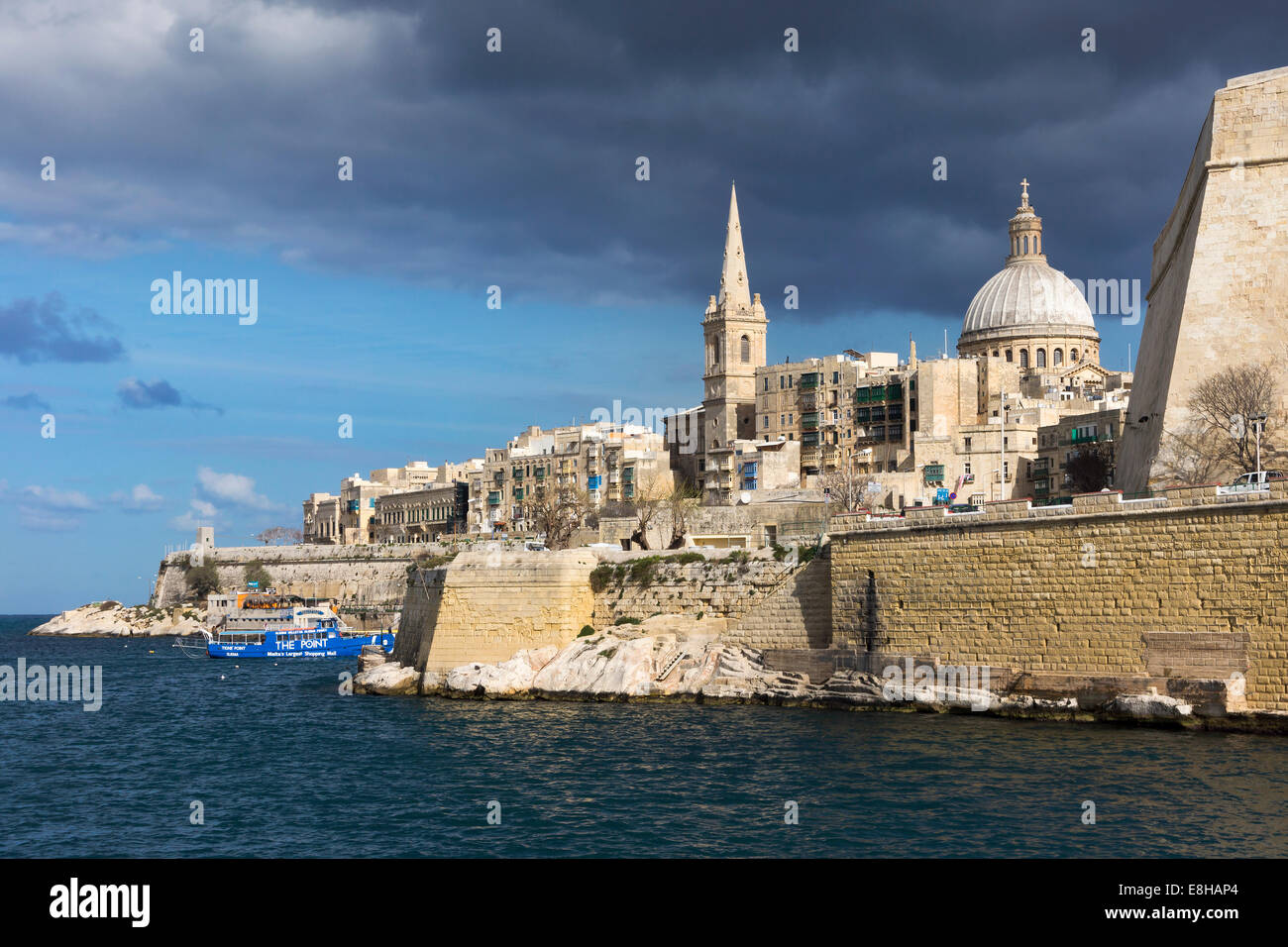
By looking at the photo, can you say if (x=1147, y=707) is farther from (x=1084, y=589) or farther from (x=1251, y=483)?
(x=1251, y=483)

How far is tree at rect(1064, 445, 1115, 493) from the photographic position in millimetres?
59969

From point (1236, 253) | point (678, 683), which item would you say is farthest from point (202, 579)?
point (1236, 253)

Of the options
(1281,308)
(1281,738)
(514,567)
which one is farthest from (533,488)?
(1281,738)

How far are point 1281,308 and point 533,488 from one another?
7931cm

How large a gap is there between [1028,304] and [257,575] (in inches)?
2614

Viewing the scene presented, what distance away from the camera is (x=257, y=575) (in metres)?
108

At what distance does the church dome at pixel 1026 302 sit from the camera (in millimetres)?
86438

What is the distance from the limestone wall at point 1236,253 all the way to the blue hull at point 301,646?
47.6 m

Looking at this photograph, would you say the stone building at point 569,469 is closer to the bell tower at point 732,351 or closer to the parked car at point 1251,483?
the bell tower at point 732,351

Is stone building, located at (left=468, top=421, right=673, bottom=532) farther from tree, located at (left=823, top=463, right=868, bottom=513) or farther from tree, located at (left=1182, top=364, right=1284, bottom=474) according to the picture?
tree, located at (left=1182, top=364, right=1284, bottom=474)

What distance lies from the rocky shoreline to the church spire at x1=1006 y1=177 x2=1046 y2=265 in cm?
6497

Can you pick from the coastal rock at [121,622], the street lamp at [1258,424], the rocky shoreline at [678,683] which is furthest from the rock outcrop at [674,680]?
the coastal rock at [121,622]

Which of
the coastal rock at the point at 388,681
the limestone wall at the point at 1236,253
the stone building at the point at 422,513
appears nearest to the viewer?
the limestone wall at the point at 1236,253

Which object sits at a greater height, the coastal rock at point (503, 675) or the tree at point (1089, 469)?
the tree at point (1089, 469)
